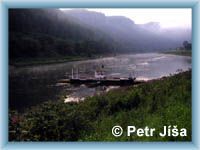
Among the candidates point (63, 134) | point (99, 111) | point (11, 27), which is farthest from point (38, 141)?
point (11, 27)

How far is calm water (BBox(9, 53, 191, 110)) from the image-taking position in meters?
8.91

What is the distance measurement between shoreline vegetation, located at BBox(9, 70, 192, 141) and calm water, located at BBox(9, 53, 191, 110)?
98mm

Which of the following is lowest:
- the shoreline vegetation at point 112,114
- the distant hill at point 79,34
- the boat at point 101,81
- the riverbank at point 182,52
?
the shoreline vegetation at point 112,114

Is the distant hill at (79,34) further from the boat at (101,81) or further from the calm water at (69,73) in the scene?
the boat at (101,81)

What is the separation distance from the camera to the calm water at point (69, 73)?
891 centimetres

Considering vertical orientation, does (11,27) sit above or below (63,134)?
above

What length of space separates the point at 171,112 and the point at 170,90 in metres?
0.33

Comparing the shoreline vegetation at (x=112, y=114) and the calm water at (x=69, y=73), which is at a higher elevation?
the calm water at (x=69, y=73)

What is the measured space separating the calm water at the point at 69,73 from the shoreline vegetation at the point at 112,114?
0.10 metres

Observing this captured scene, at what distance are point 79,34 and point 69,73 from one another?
564 mm

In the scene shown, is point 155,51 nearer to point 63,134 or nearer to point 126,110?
point 126,110

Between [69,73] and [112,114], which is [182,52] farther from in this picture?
[69,73]

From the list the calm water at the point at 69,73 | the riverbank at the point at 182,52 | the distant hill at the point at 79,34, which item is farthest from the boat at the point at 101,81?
the riverbank at the point at 182,52

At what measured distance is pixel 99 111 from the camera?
29.7ft
